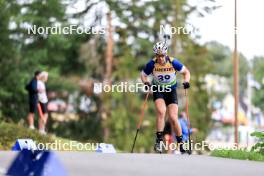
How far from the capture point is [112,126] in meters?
37.5

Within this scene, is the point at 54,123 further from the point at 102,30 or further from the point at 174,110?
the point at 174,110

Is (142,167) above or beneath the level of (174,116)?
beneath

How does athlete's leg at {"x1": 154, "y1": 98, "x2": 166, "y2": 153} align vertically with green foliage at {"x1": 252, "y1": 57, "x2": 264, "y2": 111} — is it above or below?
below

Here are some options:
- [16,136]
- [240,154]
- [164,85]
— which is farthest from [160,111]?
[16,136]

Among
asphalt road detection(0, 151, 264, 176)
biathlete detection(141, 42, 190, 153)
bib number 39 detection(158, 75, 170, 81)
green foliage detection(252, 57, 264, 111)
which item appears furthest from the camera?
green foliage detection(252, 57, 264, 111)

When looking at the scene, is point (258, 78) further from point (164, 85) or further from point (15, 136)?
point (164, 85)

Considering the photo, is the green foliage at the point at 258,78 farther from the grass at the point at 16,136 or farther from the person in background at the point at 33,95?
the grass at the point at 16,136

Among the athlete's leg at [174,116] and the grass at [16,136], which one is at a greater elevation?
the athlete's leg at [174,116]

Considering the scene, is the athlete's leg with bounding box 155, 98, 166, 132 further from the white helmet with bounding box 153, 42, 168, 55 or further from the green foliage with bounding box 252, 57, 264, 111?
the green foliage with bounding box 252, 57, 264, 111

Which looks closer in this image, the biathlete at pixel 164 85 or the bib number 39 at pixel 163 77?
the biathlete at pixel 164 85

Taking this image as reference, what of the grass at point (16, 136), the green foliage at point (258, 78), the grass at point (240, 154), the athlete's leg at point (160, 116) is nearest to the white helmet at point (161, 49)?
the athlete's leg at point (160, 116)

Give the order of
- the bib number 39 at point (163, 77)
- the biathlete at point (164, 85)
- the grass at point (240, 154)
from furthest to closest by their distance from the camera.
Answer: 1. the bib number 39 at point (163, 77)
2. the biathlete at point (164, 85)
3. the grass at point (240, 154)

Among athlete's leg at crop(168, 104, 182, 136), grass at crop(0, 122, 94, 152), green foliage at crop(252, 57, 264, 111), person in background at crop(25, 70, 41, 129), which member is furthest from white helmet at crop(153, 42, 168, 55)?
green foliage at crop(252, 57, 264, 111)

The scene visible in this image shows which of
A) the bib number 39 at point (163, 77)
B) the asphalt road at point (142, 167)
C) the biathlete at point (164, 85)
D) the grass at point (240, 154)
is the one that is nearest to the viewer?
the asphalt road at point (142, 167)
